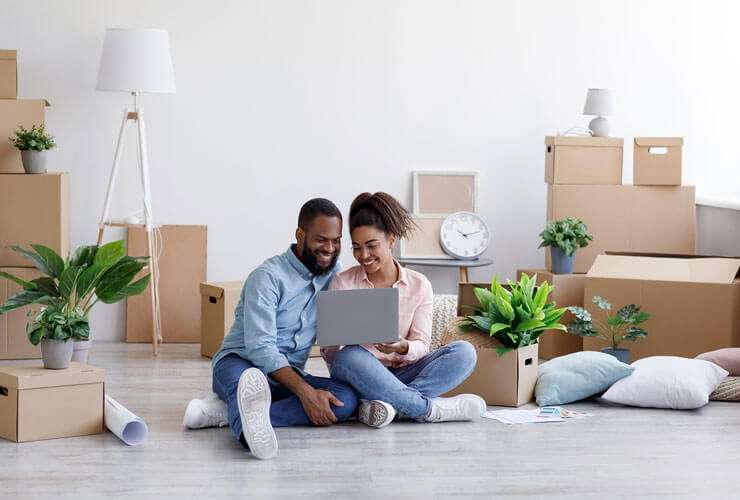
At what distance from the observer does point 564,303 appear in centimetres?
504

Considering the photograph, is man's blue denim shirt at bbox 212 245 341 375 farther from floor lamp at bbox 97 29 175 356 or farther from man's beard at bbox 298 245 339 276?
floor lamp at bbox 97 29 175 356

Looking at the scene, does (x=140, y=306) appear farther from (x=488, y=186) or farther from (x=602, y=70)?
(x=602, y=70)

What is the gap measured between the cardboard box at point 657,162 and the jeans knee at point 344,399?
229 centimetres

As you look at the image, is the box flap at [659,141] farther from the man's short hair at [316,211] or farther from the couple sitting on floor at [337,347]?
the man's short hair at [316,211]

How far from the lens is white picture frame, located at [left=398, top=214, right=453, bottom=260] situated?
5.47 meters

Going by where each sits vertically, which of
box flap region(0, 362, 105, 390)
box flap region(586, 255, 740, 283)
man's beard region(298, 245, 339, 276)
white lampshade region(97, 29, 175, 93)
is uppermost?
white lampshade region(97, 29, 175, 93)

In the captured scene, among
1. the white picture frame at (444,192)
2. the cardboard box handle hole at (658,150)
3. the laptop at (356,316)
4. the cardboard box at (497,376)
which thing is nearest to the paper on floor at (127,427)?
the laptop at (356,316)

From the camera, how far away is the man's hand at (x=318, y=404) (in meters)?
3.57

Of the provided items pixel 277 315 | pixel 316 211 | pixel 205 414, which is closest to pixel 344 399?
pixel 277 315

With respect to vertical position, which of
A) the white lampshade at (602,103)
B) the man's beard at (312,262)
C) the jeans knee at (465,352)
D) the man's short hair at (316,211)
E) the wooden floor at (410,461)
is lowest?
the wooden floor at (410,461)

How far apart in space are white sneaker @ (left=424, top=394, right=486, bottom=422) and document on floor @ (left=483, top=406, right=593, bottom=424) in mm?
110

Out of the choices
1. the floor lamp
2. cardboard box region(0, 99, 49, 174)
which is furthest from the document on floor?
cardboard box region(0, 99, 49, 174)

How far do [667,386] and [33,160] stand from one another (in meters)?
2.80

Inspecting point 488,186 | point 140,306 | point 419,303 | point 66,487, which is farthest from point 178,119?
point 66,487
